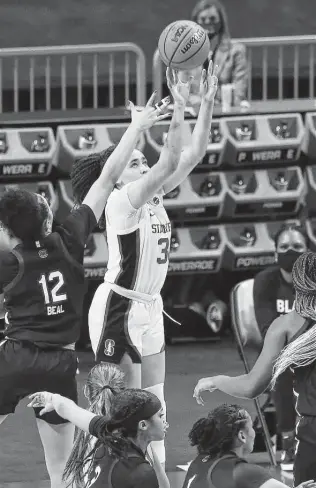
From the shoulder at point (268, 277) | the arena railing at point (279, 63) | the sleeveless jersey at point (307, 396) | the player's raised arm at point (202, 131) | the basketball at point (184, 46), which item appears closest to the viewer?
the sleeveless jersey at point (307, 396)

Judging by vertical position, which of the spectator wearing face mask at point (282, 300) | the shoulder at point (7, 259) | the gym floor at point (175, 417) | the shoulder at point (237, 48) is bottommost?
the gym floor at point (175, 417)

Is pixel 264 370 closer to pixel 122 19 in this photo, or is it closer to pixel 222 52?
pixel 222 52

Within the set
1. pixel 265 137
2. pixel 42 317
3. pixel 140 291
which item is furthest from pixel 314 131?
pixel 42 317

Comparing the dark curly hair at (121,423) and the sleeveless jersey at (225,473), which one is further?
the dark curly hair at (121,423)

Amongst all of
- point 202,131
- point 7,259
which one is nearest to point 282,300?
point 202,131

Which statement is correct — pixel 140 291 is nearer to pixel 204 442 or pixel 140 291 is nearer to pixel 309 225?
pixel 204 442

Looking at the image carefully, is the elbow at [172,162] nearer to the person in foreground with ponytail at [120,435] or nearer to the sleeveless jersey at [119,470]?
the person in foreground with ponytail at [120,435]

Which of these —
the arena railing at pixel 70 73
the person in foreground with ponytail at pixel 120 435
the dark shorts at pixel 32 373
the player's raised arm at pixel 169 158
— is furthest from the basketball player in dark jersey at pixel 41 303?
the arena railing at pixel 70 73

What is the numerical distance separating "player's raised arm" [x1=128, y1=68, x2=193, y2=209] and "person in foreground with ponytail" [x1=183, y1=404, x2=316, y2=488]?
1.53 metres

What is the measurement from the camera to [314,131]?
11898mm

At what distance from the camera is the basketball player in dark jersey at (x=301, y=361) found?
5.41 meters

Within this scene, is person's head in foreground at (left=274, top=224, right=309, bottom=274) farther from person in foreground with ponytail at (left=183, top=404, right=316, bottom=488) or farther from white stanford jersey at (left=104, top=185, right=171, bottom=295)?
person in foreground with ponytail at (left=183, top=404, right=316, bottom=488)

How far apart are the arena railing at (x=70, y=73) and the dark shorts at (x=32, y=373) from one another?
5676 mm

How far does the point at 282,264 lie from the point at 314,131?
399 centimetres
